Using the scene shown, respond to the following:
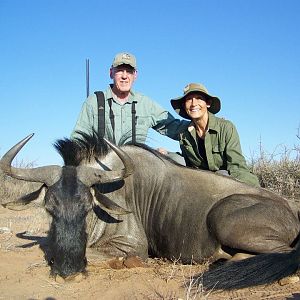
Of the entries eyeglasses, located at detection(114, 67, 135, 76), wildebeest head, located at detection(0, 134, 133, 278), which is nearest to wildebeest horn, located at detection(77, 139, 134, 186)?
wildebeest head, located at detection(0, 134, 133, 278)

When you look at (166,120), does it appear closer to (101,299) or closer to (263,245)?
A: (263,245)

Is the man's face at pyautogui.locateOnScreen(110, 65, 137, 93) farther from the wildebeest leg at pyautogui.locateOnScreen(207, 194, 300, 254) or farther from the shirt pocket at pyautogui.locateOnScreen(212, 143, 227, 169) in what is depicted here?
the wildebeest leg at pyautogui.locateOnScreen(207, 194, 300, 254)

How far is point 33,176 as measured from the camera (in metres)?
4.78

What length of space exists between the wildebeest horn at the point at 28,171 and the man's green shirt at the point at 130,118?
69.5 inches

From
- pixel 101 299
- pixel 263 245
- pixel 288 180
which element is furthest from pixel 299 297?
pixel 288 180

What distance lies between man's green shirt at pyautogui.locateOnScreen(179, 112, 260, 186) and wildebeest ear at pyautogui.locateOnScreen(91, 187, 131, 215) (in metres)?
1.85

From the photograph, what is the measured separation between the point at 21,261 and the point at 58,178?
3.32ft

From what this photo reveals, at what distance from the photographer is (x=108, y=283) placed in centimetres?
396

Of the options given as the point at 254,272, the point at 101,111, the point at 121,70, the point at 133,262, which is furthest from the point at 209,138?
the point at 254,272

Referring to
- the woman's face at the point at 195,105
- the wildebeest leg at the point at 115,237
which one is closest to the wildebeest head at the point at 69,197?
the wildebeest leg at the point at 115,237

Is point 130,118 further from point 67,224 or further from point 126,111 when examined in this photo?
point 67,224

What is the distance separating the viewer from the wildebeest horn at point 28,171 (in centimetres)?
467

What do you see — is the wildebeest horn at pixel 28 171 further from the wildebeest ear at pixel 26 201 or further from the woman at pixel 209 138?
the woman at pixel 209 138

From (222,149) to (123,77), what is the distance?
1873 mm
